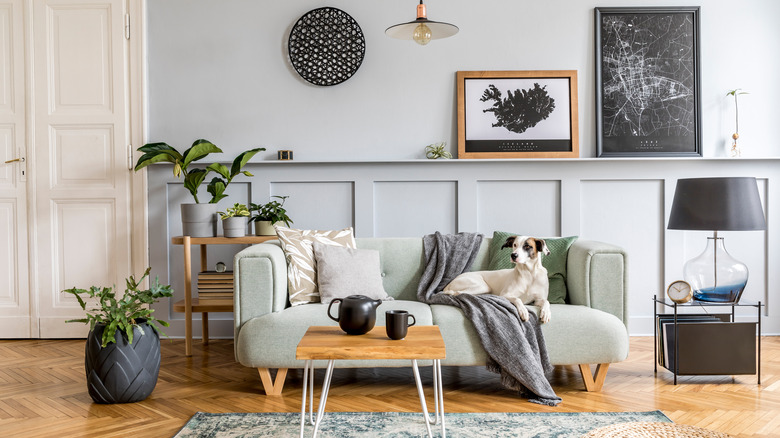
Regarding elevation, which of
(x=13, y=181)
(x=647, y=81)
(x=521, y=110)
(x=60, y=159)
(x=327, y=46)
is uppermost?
(x=327, y=46)

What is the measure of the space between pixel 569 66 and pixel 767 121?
4.76ft

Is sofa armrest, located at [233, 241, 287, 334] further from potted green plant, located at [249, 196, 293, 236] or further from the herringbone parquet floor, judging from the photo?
potted green plant, located at [249, 196, 293, 236]

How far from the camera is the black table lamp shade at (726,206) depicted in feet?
9.76

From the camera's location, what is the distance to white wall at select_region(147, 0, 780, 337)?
4.16 m

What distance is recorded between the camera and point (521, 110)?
4.15 m

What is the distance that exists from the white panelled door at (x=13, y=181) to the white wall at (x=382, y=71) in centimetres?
95

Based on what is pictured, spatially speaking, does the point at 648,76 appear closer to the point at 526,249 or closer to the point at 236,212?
the point at 526,249

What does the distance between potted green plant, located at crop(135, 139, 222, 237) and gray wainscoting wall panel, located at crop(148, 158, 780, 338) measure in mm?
331

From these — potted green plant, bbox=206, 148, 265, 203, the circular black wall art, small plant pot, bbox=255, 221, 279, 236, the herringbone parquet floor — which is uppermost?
the circular black wall art

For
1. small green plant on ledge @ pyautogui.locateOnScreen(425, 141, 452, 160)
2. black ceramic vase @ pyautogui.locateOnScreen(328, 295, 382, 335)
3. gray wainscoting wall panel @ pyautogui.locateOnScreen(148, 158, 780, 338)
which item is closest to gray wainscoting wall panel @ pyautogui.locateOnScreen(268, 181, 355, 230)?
gray wainscoting wall panel @ pyautogui.locateOnScreen(148, 158, 780, 338)

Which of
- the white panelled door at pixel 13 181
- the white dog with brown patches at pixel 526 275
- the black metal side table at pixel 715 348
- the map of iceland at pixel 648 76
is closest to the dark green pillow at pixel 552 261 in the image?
the white dog with brown patches at pixel 526 275

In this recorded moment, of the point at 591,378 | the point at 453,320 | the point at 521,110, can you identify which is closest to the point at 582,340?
Result: the point at 591,378

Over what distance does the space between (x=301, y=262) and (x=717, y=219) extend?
85.4 inches

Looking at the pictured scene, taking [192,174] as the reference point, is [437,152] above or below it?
above
